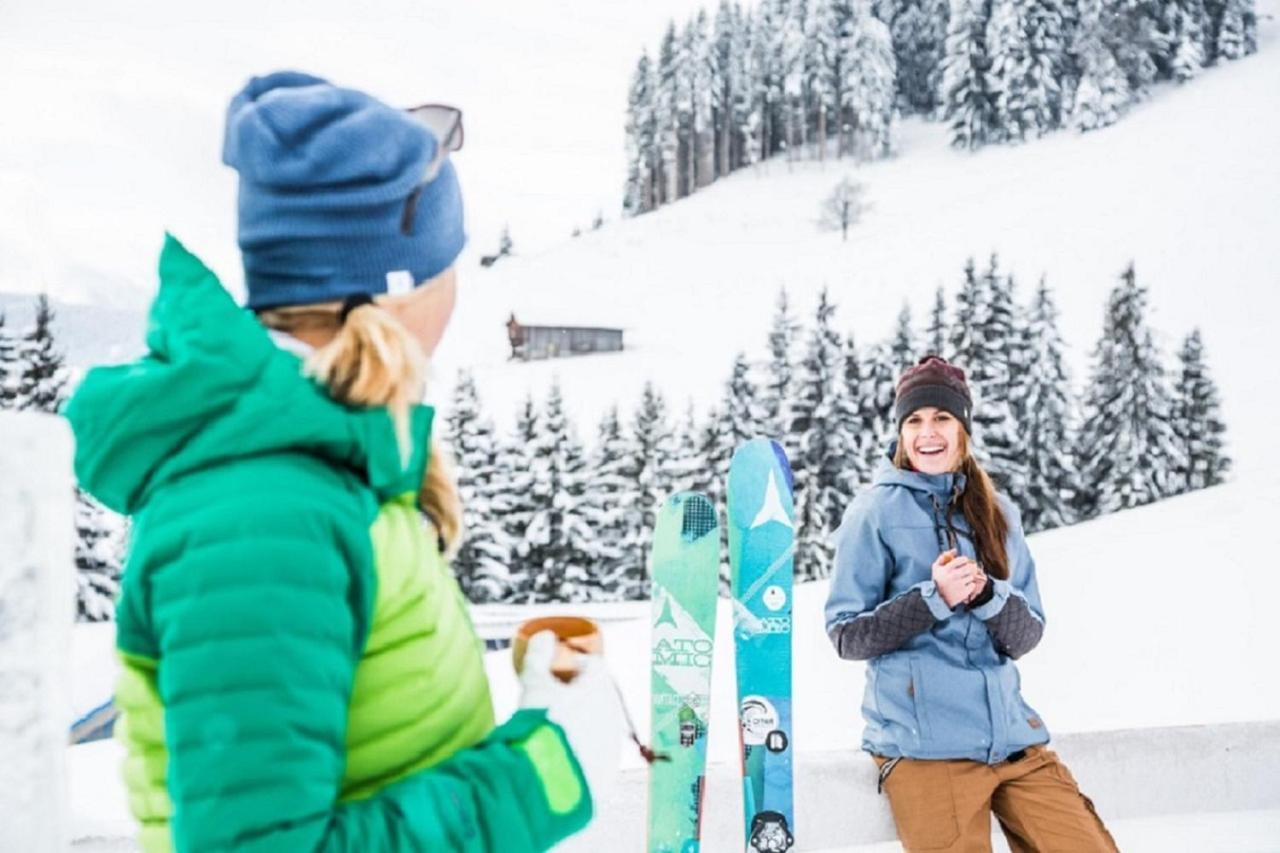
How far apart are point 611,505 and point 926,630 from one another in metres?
18.8

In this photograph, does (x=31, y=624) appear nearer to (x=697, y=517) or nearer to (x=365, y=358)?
(x=365, y=358)

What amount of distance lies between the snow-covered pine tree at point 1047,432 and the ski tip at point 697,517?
63.0 ft

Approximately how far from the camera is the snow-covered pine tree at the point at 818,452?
19.2 metres

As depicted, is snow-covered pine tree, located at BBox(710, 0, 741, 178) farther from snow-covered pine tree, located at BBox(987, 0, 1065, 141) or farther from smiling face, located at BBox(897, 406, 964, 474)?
smiling face, located at BBox(897, 406, 964, 474)

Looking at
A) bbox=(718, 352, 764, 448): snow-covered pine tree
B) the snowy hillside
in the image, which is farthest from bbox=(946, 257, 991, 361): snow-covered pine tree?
the snowy hillside

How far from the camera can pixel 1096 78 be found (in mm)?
42469

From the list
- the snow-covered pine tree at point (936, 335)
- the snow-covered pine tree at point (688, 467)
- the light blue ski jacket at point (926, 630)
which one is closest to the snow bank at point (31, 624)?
the light blue ski jacket at point (926, 630)

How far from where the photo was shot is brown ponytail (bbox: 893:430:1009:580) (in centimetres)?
246

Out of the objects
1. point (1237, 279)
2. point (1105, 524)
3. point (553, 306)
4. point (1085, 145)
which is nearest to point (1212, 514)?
point (1105, 524)

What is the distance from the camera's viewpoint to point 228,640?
0.66 meters

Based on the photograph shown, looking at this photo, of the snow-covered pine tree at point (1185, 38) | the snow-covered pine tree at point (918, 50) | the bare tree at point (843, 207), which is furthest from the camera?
the snow-covered pine tree at point (918, 50)

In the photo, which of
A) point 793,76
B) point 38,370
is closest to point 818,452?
point 38,370

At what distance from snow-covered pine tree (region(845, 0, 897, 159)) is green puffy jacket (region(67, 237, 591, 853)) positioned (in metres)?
49.4

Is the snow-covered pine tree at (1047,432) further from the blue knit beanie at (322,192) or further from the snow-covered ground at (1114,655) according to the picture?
the blue knit beanie at (322,192)
